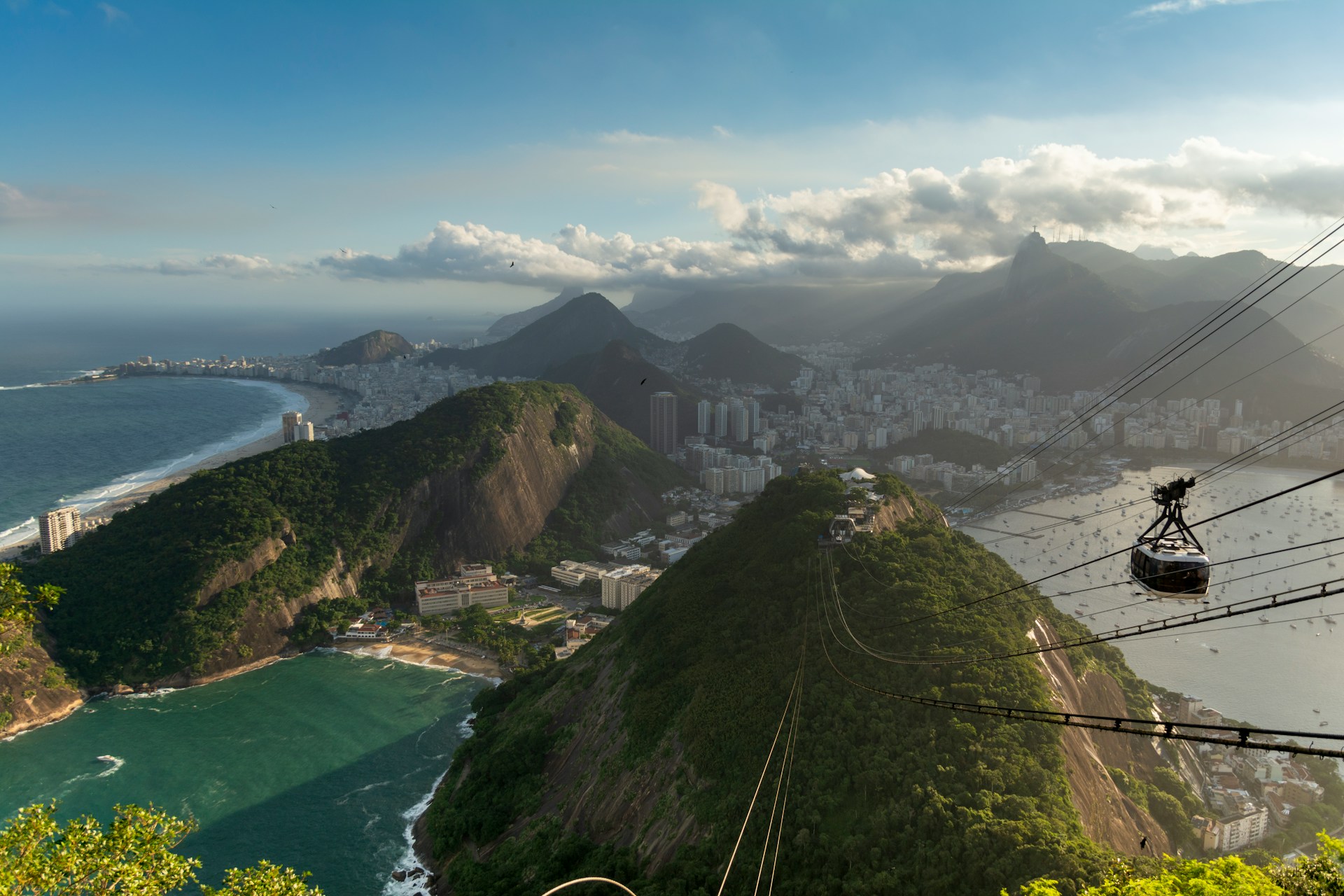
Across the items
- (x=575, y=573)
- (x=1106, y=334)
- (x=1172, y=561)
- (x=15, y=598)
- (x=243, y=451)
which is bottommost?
(x=575, y=573)

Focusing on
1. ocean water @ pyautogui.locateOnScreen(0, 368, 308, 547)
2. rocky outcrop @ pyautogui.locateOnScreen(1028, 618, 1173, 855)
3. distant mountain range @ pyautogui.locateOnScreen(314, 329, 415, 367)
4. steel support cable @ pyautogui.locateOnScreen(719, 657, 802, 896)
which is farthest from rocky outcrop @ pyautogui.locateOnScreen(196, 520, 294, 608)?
distant mountain range @ pyautogui.locateOnScreen(314, 329, 415, 367)

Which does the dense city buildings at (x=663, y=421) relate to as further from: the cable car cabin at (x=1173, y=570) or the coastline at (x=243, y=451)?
the cable car cabin at (x=1173, y=570)

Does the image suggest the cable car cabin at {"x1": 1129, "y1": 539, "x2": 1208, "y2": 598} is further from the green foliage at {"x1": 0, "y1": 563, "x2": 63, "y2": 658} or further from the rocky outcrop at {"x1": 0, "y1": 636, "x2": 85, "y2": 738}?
the rocky outcrop at {"x1": 0, "y1": 636, "x2": 85, "y2": 738}

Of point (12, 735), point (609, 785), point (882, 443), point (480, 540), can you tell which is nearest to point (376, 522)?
point (480, 540)

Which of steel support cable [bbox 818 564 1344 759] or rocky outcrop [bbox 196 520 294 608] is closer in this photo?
steel support cable [bbox 818 564 1344 759]

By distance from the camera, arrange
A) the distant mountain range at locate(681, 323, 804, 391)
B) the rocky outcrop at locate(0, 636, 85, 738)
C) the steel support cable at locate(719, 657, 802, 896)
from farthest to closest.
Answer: the distant mountain range at locate(681, 323, 804, 391)
the rocky outcrop at locate(0, 636, 85, 738)
the steel support cable at locate(719, 657, 802, 896)

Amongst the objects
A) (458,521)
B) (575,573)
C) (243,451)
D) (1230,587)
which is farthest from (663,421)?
(1230,587)

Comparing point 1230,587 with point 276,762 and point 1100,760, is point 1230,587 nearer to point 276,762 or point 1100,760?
point 1100,760

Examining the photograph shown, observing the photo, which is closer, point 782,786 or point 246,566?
point 782,786

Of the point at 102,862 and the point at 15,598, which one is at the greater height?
the point at 15,598
